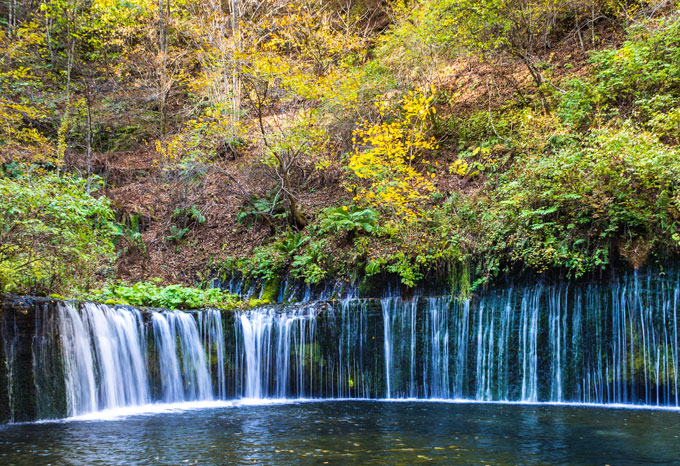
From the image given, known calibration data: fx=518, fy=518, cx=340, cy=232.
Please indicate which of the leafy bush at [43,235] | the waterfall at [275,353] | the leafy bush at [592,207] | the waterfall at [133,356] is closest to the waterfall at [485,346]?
the waterfall at [275,353]

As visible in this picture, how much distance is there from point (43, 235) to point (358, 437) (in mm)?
6453

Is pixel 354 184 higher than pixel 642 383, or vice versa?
pixel 354 184

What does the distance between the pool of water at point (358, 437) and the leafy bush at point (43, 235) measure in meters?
2.77

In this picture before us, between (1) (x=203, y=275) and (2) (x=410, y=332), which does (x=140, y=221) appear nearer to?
(1) (x=203, y=275)

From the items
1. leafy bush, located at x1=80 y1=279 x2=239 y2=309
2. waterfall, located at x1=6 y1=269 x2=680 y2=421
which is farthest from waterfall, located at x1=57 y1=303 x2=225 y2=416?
leafy bush, located at x1=80 y1=279 x2=239 y2=309

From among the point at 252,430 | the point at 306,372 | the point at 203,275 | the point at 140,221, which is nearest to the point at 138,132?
the point at 140,221

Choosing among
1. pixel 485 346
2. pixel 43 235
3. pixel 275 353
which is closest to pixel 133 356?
pixel 43 235

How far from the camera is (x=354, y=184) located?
15383 millimetres

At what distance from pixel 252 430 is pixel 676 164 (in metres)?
8.46

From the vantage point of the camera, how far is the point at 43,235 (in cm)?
910

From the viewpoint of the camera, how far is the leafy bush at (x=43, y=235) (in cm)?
859

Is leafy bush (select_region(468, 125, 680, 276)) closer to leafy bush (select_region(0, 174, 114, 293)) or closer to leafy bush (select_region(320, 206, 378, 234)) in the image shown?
leafy bush (select_region(320, 206, 378, 234))

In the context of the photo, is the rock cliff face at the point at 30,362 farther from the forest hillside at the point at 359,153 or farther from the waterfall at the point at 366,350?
the forest hillside at the point at 359,153

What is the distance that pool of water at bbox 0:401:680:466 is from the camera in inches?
229
